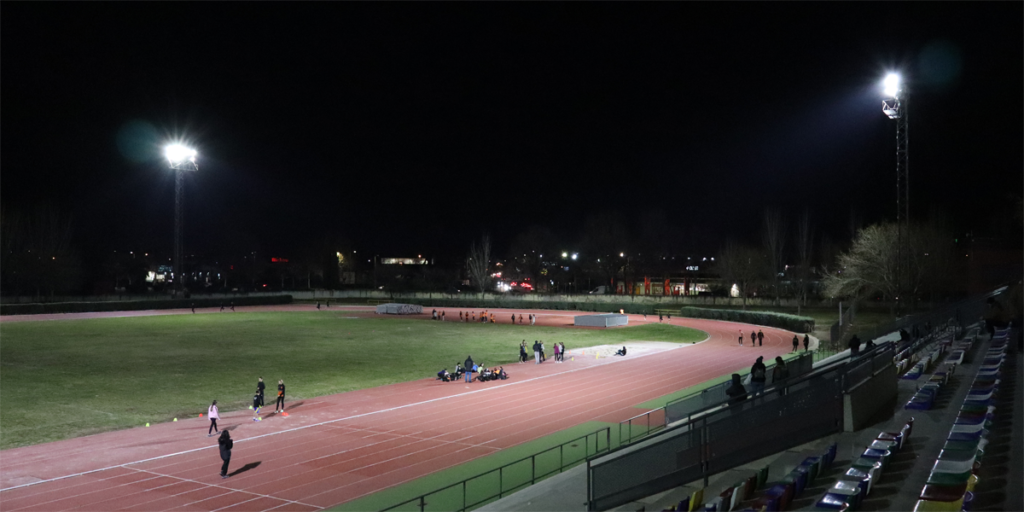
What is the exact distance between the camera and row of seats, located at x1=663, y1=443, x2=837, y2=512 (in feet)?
32.8

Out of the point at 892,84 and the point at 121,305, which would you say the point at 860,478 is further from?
the point at 121,305

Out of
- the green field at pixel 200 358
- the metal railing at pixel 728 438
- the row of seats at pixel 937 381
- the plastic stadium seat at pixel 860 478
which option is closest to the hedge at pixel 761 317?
the green field at pixel 200 358

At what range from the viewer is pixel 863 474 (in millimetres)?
10688

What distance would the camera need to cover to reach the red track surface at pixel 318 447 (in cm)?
1462

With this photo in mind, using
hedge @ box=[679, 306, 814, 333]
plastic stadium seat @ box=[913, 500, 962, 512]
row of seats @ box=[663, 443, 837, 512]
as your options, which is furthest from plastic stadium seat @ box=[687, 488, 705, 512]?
hedge @ box=[679, 306, 814, 333]

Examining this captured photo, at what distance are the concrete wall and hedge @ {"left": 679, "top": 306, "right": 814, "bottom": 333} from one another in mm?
34294

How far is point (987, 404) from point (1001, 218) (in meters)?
49.4

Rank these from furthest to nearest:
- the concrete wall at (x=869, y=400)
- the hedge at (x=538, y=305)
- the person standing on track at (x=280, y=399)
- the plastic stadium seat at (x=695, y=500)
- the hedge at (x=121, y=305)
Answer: the hedge at (x=538, y=305)
the hedge at (x=121, y=305)
the person standing on track at (x=280, y=399)
the concrete wall at (x=869, y=400)
the plastic stadium seat at (x=695, y=500)

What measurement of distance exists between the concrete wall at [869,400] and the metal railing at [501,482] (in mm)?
5043

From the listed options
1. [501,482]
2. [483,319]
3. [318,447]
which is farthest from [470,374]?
[483,319]

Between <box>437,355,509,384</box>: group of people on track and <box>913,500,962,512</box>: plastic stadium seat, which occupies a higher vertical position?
<box>913,500,962,512</box>: plastic stadium seat

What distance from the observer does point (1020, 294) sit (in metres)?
31.3

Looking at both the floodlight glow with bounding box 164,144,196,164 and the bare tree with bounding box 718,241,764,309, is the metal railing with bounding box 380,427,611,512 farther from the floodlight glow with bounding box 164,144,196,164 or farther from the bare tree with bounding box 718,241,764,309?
the bare tree with bounding box 718,241,764,309

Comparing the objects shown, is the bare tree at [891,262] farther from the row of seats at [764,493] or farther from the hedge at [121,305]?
the hedge at [121,305]
